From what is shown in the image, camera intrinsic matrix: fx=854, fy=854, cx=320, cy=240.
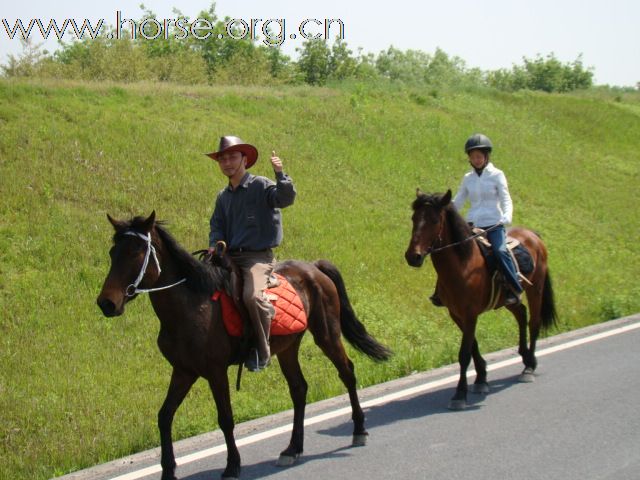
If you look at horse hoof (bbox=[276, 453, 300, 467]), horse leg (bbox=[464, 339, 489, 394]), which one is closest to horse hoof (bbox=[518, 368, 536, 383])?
horse leg (bbox=[464, 339, 489, 394])

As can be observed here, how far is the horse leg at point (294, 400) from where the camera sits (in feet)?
23.9

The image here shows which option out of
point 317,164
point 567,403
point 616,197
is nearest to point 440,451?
point 567,403

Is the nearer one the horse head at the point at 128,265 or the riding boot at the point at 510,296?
the horse head at the point at 128,265

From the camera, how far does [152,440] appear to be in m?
8.14

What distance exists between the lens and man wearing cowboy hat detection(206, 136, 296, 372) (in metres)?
7.05

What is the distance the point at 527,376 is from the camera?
33.2ft

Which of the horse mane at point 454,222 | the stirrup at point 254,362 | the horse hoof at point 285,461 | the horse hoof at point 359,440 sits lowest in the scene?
the horse hoof at point 359,440

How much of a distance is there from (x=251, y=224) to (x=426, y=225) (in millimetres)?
2442

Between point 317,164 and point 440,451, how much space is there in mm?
13757

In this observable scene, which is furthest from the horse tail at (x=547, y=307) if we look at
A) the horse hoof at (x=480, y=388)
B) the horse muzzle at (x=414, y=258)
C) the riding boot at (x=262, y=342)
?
the riding boot at (x=262, y=342)

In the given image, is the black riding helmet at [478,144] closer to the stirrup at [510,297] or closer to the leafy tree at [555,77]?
the stirrup at [510,297]

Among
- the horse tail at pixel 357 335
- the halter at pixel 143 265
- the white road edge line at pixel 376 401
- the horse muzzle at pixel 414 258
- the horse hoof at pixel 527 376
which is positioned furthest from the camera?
the horse hoof at pixel 527 376

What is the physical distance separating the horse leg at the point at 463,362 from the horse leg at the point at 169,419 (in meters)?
3.29

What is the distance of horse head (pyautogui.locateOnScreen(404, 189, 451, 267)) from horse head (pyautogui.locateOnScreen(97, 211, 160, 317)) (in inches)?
129
